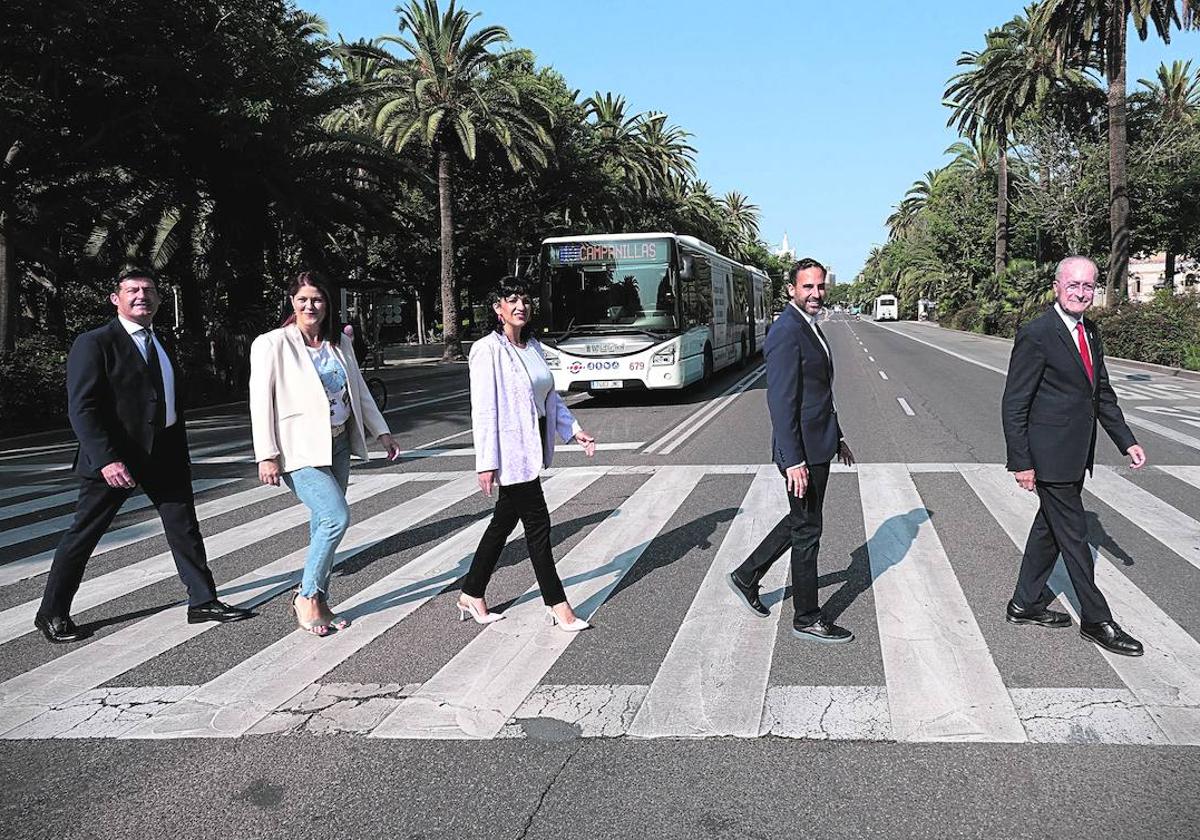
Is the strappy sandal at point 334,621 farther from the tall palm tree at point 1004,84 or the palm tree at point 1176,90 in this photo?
the palm tree at point 1176,90

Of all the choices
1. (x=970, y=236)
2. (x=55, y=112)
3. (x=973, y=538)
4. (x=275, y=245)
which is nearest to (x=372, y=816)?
(x=973, y=538)

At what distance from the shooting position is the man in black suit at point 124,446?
193 inches

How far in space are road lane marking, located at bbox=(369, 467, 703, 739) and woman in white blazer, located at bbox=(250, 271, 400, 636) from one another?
885mm

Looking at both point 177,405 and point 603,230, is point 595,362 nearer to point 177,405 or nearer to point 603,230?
point 177,405

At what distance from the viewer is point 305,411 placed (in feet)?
15.6

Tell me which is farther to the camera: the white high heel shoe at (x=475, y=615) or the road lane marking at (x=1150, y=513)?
the road lane marking at (x=1150, y=513)

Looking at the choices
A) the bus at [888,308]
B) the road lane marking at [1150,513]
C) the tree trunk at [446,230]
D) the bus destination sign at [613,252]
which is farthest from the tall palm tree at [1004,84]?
the bus at [888,308]

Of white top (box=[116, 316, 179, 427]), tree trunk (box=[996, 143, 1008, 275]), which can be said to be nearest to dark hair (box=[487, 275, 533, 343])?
white top (box=[116, 316, 179, 427])

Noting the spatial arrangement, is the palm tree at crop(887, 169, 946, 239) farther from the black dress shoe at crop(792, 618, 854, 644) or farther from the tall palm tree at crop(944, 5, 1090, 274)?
the black dress shoe at crop(792, 618, 854, 644)

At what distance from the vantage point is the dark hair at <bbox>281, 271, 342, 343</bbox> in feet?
15.8

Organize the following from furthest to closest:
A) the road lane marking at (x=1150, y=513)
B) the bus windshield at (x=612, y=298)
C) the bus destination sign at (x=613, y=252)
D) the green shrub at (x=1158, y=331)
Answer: the green shrub at (x=1158, y=331)
the bus destination sign at (x=613, y=252)
the bus windshield at (x=612, y=298)
the road lane marking at (x=1150, y=513)

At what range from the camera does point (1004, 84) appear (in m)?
44.2

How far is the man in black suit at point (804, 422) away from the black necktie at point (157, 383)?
321 centimetres

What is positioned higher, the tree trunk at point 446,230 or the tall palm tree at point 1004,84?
the tall palm tree at point 1004,84
